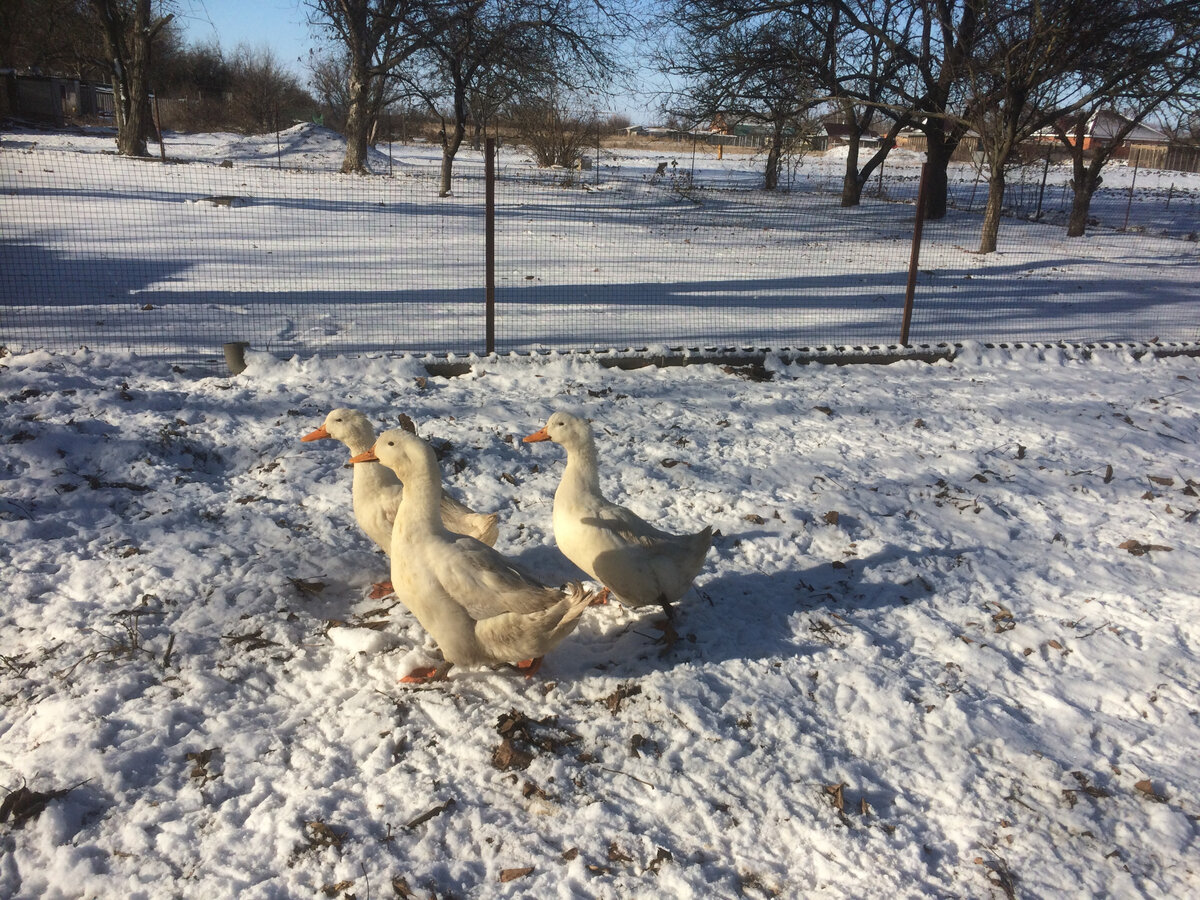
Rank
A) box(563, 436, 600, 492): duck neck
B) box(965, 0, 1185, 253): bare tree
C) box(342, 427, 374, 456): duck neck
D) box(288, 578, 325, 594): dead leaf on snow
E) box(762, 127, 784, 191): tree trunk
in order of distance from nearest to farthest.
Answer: box(563, 436, 600, 492): duck neck
box(288, 578, 325, 594): dead leaf on snow
box(342, 427, 374, 456): duck neck
box(965, 0, 1185, 253): bare tree
box(762, 127, 784, 191): tree trunk

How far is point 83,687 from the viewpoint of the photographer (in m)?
3.05

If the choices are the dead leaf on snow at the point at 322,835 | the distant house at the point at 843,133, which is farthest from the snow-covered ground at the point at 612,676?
the distant house at the point at 843,133

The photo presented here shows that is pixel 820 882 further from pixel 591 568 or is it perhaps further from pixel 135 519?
pixel 135 519

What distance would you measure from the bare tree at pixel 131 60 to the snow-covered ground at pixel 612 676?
62.6ft

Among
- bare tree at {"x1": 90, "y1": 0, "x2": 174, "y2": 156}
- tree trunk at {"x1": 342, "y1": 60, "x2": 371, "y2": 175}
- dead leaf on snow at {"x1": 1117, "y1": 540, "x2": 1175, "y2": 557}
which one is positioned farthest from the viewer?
tree trunk at {"x1": 342, "y1": 60, "x2": 371, "y2": 175}

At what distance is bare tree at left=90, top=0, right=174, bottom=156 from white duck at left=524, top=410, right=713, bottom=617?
22.5 metres

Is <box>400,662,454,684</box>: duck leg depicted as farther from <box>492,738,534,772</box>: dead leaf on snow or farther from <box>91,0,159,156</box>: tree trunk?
<box>91,0,159,156</box>: tree trunk

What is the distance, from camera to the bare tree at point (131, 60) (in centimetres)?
2070

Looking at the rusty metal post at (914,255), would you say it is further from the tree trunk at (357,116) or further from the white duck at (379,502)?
the tree trunk at (357,116)

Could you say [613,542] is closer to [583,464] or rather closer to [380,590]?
[583,464]

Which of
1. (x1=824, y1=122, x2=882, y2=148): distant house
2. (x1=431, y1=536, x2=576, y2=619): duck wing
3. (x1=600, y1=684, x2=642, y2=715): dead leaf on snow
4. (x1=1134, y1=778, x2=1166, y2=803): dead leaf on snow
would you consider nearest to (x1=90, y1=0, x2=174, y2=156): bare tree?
(x1=824, y1=122, x2=882, y2=148): distant house

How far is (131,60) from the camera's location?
21.3 meters

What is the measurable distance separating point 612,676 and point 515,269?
913cm

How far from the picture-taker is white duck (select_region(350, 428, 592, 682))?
10.2ft
